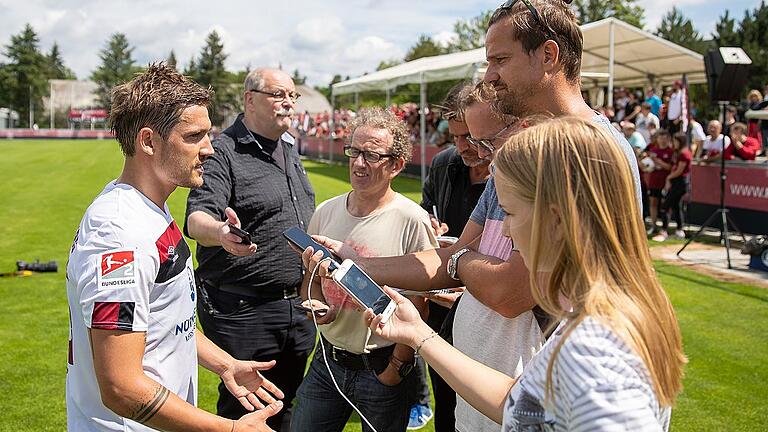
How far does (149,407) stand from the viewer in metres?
2.09

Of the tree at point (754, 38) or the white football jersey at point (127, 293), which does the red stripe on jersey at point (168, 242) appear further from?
the tree at point (754, 38)

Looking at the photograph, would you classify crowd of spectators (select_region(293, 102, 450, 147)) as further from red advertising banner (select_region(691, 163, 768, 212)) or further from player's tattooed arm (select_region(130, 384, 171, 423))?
player's tattooed arm (select_region(130, 384, 171, 423))

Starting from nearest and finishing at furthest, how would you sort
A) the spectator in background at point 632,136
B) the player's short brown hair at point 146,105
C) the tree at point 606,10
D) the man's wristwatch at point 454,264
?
the player's short brown hair at point 146,105, the man's wristwatch at point 454,264, the spectator in background at point 632,136, the tree at point 606,10

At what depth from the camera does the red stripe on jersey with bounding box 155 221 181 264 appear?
225cm

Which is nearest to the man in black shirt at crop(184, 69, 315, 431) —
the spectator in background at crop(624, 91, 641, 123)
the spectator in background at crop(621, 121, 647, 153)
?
the spectator in background at crop(621, 121, 647, 153)

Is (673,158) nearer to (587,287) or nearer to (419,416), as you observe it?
(419,416)

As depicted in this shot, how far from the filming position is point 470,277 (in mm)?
2527

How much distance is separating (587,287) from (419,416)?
396 centimetres

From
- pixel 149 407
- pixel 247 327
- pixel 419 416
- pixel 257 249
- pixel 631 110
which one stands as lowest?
pixel 419 416

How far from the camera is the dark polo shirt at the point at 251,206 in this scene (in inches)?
156

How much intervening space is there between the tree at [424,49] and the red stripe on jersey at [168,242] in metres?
76.4

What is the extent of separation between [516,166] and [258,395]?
172cm

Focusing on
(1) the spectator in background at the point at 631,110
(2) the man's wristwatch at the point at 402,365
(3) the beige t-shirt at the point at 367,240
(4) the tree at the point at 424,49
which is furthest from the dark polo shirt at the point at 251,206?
(4) the tree at the point at 424,49

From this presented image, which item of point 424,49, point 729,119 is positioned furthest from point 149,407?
point 424,49
